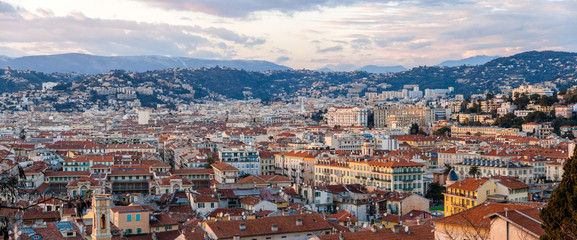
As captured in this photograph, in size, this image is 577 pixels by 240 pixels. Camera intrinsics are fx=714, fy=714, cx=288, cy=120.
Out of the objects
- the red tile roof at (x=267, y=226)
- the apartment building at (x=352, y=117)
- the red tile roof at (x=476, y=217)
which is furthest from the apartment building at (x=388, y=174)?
the apartment building at (x=352, y=117)

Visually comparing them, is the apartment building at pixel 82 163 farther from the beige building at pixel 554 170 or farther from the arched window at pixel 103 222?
the arched window at pixel 103 222

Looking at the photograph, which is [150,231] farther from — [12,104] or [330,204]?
[12,104]

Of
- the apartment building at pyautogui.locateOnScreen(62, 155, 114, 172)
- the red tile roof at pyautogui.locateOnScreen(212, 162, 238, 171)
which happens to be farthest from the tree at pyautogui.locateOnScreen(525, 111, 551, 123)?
the apartment building at pyautogui.locateOnScreen(62, 155, 114, 172)

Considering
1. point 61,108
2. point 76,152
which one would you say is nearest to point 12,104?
point 61,108

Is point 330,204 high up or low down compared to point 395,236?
down

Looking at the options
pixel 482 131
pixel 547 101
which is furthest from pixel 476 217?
pixel 547 101
